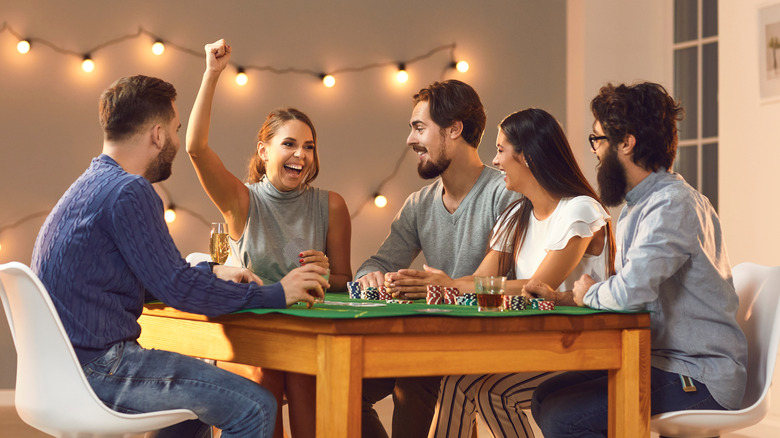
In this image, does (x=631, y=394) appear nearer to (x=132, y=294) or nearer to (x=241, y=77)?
(x=132, y=294)

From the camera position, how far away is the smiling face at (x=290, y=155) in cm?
312

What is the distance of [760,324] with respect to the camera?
86.3 inches

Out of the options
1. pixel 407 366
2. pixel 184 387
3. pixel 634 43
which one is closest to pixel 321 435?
pixel 407 366

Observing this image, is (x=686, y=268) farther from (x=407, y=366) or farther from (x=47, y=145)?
(x=47, y=145)

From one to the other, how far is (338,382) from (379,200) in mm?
3340

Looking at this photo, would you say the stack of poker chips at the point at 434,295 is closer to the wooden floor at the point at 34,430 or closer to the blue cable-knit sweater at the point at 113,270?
the blue cable-knit sweater at the point at 113,270

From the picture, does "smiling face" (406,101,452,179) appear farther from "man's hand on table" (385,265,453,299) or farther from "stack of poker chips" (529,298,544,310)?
"stack of poker chips" (529,298,544,310)

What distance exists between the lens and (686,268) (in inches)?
79.4

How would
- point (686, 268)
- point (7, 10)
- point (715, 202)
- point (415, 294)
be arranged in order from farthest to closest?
point (715, 202), point (7, 10), point (415, 294), point (686, 268)

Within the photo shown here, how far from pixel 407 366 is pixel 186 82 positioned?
3.31m

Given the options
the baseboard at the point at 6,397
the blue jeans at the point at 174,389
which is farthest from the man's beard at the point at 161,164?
Answer: the baseboard at the point at 6,397

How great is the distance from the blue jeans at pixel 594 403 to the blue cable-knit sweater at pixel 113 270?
0.73 meters

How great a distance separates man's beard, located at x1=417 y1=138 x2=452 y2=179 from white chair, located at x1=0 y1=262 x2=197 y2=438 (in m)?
1.54

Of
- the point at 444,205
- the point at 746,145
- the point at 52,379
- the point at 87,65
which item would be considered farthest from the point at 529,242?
the point at 87,65
